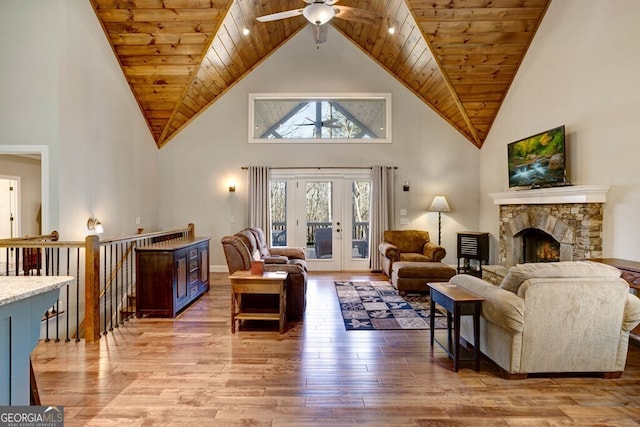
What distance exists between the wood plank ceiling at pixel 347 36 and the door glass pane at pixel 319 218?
2.80 metres

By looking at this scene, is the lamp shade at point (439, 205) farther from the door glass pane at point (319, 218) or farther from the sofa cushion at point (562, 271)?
the sofa cushion at point (562, 271)

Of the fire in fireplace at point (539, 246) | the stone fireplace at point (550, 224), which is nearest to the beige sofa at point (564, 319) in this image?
the stone fireplace at point (550, 224)

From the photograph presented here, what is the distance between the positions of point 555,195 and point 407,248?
8.67ft

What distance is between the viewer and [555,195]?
179 inches

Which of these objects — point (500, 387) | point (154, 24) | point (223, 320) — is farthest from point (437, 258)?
point (154, 24)

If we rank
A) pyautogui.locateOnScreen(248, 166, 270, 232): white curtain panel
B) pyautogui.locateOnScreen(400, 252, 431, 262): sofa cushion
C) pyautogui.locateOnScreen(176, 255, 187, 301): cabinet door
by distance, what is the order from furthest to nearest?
pyautogui.locateOnScreen(248, 166, 270, 232): white curtain panel < pyautogui.locateOnScreen(400, 252, 431, 262): sofa cushion < pyautogui.locateOnScreen(176, 255, 187, 301): cabinet door

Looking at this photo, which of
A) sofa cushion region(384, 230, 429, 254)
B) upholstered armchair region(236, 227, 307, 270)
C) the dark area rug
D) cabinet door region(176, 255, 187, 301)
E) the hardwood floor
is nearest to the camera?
the hardwood floor

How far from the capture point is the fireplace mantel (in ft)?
12.9

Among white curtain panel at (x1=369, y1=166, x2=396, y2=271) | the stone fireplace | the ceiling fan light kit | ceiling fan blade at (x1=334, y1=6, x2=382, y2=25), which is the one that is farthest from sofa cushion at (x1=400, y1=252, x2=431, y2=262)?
the ceiling fan light kit

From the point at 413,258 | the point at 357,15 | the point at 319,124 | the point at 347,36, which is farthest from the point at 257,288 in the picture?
the point at 347,36

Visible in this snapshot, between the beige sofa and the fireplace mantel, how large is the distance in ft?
6.08

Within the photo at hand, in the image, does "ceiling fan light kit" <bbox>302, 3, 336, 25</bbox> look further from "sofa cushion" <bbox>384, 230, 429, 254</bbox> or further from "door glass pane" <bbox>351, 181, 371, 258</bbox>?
"sofa cushion" <bbox>384, 230, 429, 254</bbox>

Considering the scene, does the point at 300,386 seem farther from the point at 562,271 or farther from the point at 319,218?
the point at 319,218

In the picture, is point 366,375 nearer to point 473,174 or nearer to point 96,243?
point 96,243
